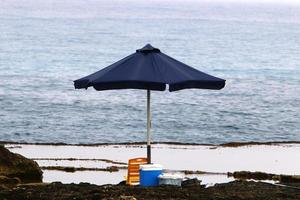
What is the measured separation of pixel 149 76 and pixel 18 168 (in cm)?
724

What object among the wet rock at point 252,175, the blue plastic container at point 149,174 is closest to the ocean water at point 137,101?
the wet rock at point 252,175

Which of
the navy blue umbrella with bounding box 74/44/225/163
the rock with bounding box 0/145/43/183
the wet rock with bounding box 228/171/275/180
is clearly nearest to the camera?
the navy blue umbrella with bounding box 74/44/225/163

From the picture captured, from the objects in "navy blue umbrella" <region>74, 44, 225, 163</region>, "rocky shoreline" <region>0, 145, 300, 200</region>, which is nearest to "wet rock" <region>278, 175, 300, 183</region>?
"rocky shoreline" <region>0, 145, 300, 200</region>

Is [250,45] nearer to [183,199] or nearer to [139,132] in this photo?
[139,132]

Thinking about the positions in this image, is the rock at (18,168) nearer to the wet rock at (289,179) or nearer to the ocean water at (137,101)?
the wet rock at (289,179)

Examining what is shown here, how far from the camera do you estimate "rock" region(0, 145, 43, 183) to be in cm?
2391

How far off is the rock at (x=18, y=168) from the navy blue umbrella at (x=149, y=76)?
5767 millimetres

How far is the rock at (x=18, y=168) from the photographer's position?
78.4 ft

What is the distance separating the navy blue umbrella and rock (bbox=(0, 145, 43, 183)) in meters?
5.77

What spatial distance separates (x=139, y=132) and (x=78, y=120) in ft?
17.1

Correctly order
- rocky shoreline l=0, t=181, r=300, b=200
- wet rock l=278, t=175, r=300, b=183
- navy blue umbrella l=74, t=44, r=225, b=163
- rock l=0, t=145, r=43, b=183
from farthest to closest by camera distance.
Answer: wet rock l=278, t=175, r=300, b=183 < rock l=0, t=145, r=43, b=183 < navy blue umbrella l=74, t=44, r=225, b=163 < rocky shoreline l=0, t=181, r=300, b=200

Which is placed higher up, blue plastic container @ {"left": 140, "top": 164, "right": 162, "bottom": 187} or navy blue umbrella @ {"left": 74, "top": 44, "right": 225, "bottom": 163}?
navy blue umbrella @ {"left": 74, "top": 44, "right": 225, "bottom": 163}

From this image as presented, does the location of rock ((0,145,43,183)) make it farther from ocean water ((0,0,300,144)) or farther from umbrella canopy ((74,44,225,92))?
ocean water ((0,0,300,144))

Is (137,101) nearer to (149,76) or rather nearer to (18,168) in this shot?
(18,168)
